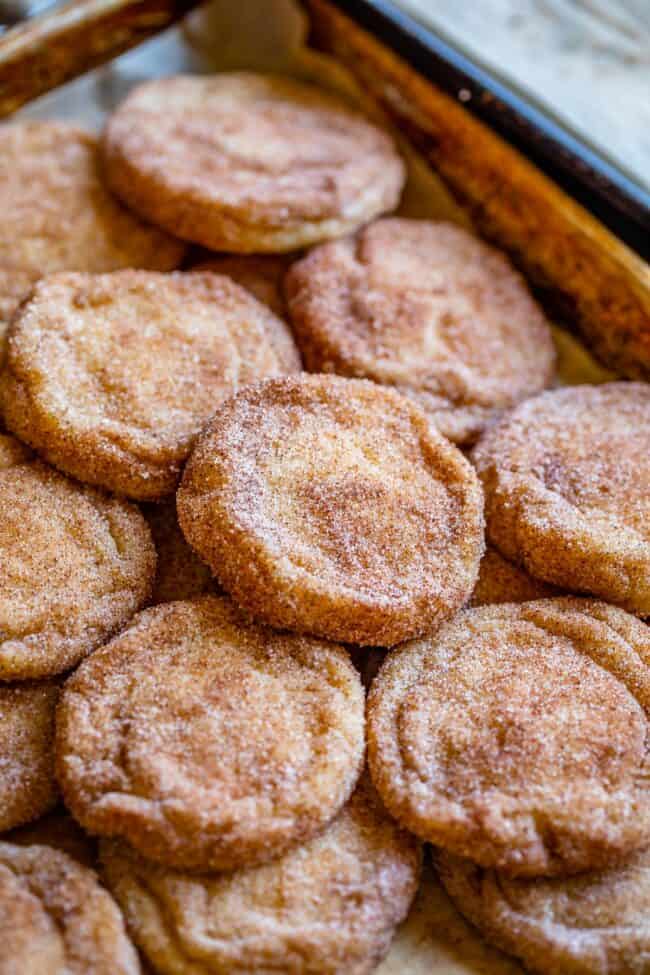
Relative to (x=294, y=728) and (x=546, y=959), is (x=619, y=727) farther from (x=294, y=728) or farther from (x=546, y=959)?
(x=294, y=728)

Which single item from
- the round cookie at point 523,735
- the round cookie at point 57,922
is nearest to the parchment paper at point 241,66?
the round cookie at point 523,735

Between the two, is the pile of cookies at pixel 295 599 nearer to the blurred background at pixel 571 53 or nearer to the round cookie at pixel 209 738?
the round cookie at pixel 209 738

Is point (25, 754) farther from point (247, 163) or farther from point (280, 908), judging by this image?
point (247, 163)

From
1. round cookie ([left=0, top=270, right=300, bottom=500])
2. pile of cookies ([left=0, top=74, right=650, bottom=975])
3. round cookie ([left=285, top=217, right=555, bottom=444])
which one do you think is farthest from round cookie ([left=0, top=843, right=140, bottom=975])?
round cookie ([left=285, top=217, right=555, bottom=444])

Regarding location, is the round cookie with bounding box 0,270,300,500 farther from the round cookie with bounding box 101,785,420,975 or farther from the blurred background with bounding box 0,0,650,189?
the blurred background with bounding box 0,0,650,189

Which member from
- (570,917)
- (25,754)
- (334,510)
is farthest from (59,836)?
(570,917)

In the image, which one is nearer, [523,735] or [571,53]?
[523,735]
